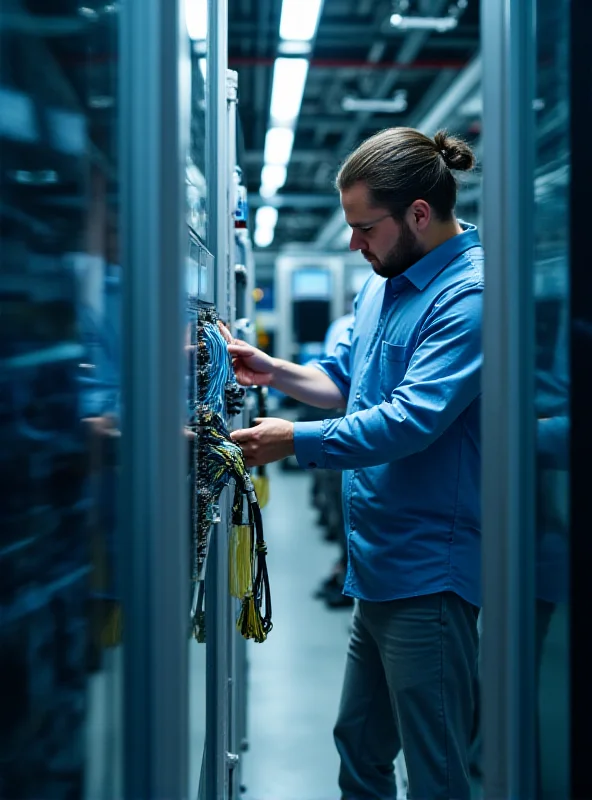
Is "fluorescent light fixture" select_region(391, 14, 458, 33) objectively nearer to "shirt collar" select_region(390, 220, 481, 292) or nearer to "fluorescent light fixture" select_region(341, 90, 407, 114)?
"fluorescent light fixture" select_region(341, 90, 407, 114)

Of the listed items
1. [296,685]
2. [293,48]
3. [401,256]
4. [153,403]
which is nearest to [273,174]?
[293,48]

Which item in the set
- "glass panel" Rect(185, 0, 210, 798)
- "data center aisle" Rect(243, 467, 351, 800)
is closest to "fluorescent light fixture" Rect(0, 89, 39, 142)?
"glass panel" Rect(185, 0, 210, 798)

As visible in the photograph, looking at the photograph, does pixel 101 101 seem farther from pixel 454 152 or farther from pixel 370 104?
pixel 370 104

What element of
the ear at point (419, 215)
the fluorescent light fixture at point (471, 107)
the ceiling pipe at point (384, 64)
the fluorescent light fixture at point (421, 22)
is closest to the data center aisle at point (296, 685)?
the ear at point (419, 215)

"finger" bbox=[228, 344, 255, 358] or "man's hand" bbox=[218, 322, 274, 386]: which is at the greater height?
"finger" bbox=[228, 344, 255, 358]

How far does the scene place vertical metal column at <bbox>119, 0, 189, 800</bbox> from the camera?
992 millimetres

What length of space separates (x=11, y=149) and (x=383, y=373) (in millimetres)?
1064

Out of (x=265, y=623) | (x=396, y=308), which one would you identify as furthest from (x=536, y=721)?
(x=396, y=308)

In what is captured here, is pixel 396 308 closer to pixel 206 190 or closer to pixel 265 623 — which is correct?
pixel 206 190

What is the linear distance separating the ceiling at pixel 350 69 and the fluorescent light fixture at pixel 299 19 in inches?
27.9

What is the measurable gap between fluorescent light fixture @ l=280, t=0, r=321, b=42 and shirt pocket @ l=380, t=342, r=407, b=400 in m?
2.68

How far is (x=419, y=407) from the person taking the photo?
163cm

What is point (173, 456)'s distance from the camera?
101 cm

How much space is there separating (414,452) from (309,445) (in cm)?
21
